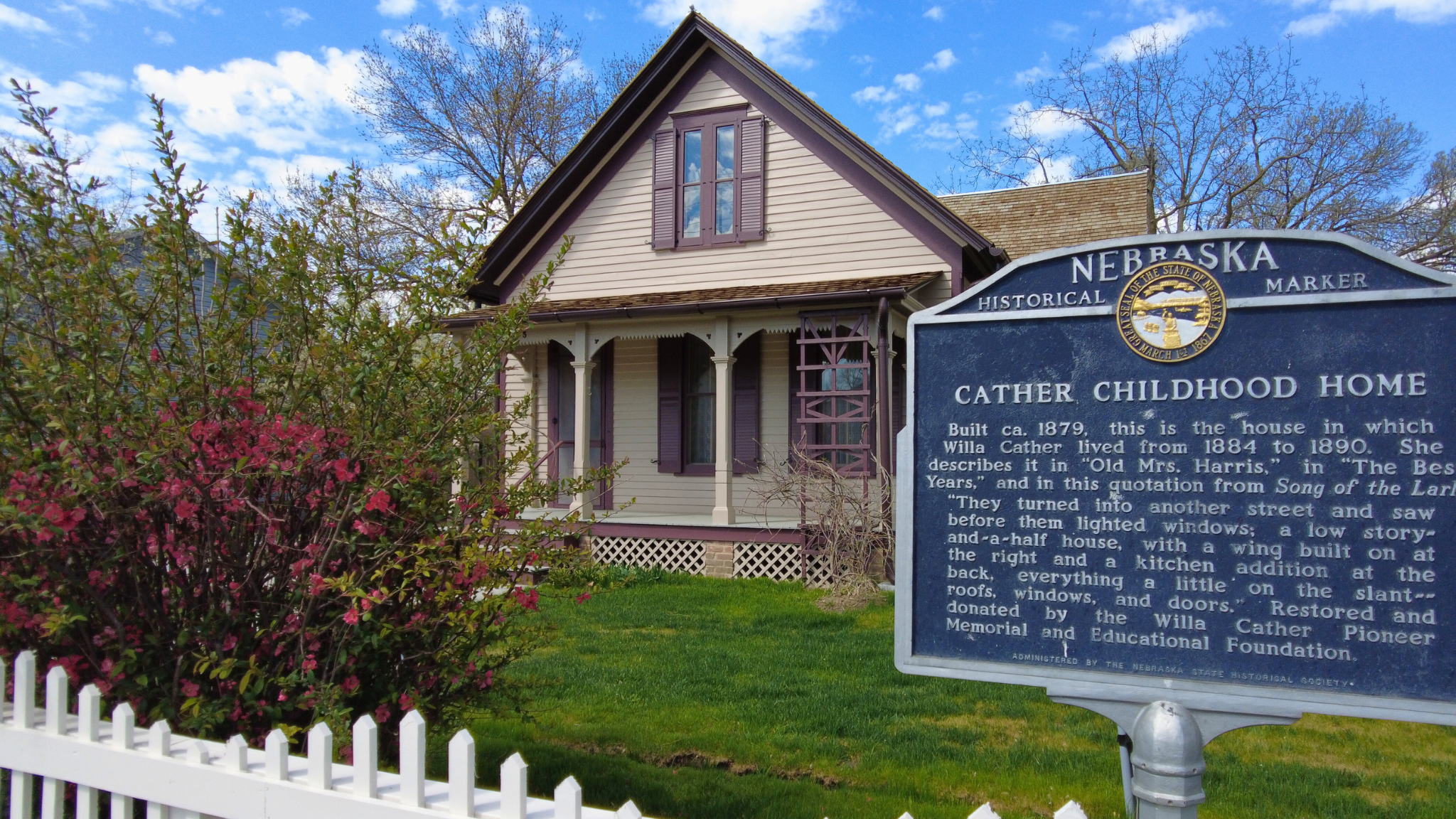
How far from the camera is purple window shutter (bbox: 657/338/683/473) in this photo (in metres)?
14.8

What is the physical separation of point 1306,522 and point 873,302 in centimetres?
928

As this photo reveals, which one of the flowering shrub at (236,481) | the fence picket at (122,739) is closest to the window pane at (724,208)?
the flowering shrub at (236,481)

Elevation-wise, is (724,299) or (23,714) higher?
(724,299)

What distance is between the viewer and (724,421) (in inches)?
516

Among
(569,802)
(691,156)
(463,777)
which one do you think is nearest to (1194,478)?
(569,802)

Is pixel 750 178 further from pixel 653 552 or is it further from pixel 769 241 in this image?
pixel 653 552

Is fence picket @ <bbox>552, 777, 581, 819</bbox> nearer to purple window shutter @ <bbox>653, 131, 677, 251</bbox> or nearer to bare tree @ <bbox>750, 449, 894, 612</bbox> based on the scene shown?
bare tree @ <bbox>750, 449, 894, 612</bbox>

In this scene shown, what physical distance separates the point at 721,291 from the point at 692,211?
178cm

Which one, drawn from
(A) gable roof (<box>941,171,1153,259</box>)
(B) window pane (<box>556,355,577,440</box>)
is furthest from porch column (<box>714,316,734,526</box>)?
(A) gable roof (<box>941,171,1153,259</box>)

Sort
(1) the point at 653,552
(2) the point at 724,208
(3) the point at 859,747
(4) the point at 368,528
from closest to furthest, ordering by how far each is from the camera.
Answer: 1. (4) the point at 368,528
2. (3) the point at 859,747
3. (1) the point at 653,552
4. (2) the point at 724,208

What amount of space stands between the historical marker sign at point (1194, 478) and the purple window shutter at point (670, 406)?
37.5ft

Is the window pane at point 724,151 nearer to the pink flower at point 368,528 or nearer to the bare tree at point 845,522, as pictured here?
the bare tree at point 845,522

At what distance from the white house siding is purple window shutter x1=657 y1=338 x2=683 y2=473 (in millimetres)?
1086

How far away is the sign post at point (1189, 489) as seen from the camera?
2.83 meters
